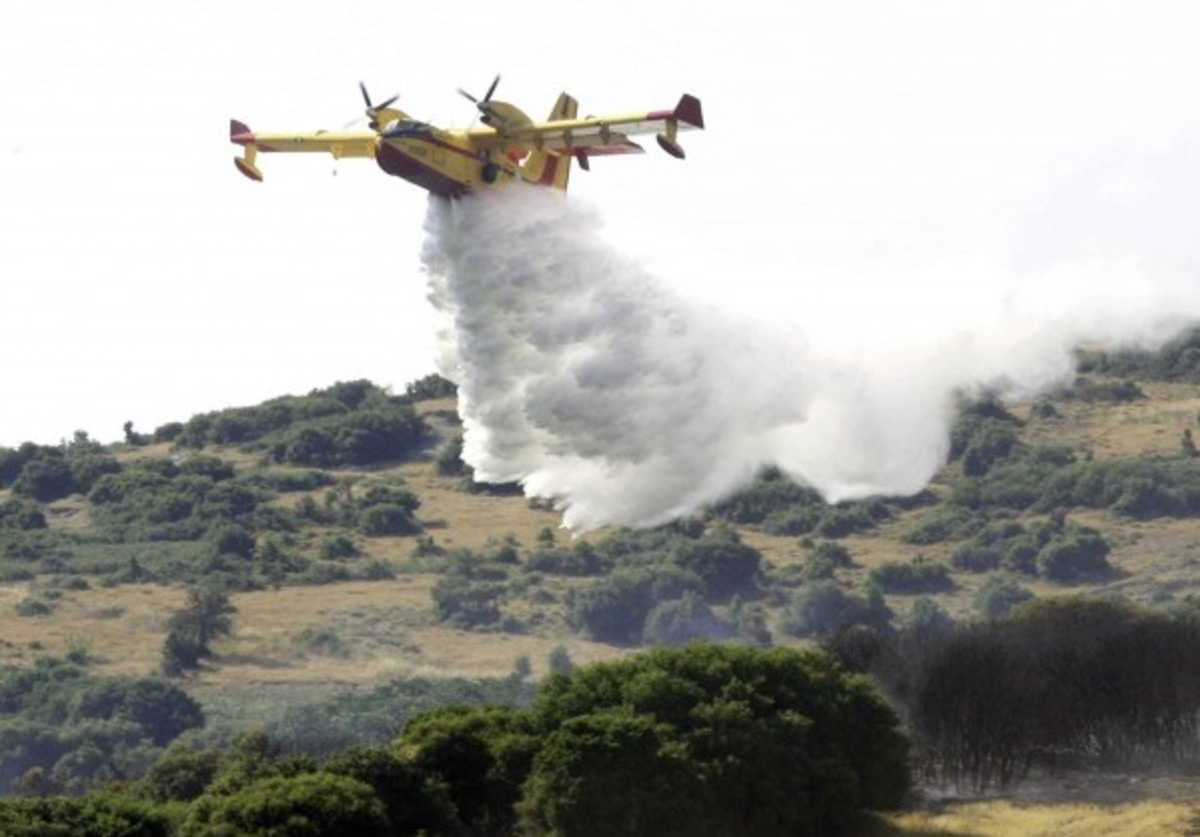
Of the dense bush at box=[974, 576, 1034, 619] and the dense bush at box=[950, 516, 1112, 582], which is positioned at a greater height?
the dense bush at box=[950, 516, 1112, 582]

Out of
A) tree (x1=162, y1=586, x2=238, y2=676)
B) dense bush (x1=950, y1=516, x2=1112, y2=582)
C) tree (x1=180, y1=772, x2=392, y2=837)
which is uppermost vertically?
dense bush (x1=950, y1=516, x2=1112, y2=582)

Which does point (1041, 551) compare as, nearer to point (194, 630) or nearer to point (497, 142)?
point (194, 630)

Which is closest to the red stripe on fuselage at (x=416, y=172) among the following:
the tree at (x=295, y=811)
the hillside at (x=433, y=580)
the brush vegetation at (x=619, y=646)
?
the brush vegetation at (x=619, y=646)

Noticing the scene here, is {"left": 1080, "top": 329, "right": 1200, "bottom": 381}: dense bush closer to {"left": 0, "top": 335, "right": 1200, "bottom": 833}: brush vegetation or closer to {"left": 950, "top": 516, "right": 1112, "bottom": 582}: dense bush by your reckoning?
{"left": 0, "top": 335, "right": 1200, "bottom": 833}: brush vegetation

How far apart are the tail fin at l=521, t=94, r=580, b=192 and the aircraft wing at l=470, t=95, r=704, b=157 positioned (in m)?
1.64

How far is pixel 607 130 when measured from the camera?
Result: 8206cm

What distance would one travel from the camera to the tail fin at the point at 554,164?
283 ft

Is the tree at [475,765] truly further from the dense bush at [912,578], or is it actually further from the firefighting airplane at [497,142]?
the dense bush at [912,578]

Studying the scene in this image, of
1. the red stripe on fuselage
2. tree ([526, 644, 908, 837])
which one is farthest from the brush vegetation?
the red stripe on fuselage

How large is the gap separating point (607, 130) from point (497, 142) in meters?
3.35

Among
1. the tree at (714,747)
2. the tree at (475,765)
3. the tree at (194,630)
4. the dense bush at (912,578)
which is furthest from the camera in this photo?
the dense bush at (912,578)

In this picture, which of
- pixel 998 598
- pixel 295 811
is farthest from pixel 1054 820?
pixel 998 598

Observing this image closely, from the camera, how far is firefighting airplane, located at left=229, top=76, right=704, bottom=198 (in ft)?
266

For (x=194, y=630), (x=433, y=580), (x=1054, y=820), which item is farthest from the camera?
(x=433, y=580)
